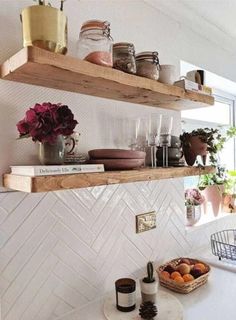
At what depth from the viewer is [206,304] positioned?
1.13 m

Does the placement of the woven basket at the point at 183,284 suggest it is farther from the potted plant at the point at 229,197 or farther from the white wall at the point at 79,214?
the potted plant at the point at 229,197

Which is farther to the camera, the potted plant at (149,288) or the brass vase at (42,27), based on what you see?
the potted plant at (149,288)

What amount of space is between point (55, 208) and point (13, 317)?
392 millimetres

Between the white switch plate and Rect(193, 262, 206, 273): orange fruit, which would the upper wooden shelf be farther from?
Rect(193, 262, 206, 273): orange fruit

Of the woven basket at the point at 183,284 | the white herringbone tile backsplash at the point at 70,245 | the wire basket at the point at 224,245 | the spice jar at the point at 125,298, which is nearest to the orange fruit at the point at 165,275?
the woven basket at the point at 183,284

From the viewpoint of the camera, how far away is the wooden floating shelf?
30.6 inches

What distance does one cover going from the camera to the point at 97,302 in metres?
1.16

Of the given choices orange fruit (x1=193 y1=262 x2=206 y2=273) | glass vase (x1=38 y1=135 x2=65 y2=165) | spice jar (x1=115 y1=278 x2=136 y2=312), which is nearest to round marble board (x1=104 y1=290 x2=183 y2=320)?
spice jar (x1=115 y1=278 x2=136 y2=312)

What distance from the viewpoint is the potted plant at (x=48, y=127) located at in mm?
828

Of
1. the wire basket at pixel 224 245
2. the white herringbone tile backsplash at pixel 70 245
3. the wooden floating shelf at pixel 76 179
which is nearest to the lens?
the wooden floating shelf at pixel 76 179

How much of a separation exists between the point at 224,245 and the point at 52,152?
1.23 metres

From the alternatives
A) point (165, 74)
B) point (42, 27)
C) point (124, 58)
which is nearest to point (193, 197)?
point (165, 74)

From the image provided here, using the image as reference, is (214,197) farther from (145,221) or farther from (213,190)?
(145,221)

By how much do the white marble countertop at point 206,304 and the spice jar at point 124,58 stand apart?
951mm
